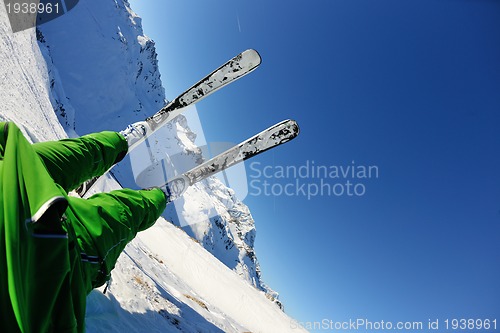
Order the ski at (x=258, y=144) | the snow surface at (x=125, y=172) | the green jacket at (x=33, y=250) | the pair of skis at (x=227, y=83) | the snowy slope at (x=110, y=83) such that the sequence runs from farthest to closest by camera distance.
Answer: the snowy slope at (x=110, y=83)
the pair of skis at (x=227, y=83)
the ski at (x=258, y=144)
the snow surface at (x=125, y=172)
the green jacket at (x=33, y=250)

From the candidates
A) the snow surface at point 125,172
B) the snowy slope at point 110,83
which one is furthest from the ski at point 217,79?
the snowy slope at point 110,83

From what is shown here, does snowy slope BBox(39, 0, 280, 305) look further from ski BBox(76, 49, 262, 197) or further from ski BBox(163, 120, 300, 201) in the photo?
ski BBox(163, 120, 300, 201)

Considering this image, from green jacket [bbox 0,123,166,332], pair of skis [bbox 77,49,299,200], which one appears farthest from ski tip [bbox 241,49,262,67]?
green jacket [bbox 0,123,166,332]

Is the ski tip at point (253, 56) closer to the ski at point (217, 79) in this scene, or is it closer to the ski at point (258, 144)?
the ski at point (217, 79)

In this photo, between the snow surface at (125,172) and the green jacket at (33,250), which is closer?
the green jacket at (33,250)

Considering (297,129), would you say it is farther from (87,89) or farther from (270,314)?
(87,89)

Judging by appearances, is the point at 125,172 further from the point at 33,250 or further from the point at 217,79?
the point at 33,250

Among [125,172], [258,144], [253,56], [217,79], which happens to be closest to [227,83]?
[217,79]

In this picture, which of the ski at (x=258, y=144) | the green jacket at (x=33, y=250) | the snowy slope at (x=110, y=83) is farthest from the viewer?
the snowy slope at (x=110, y=83)
